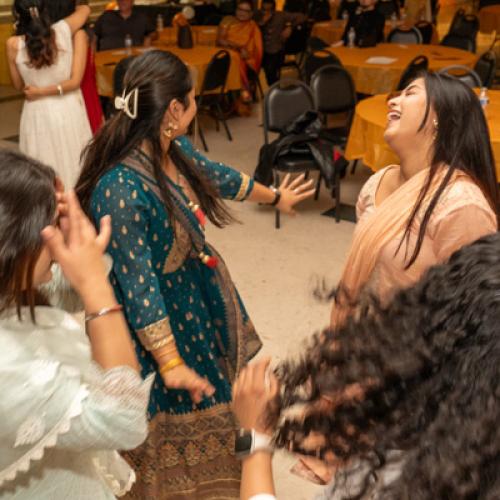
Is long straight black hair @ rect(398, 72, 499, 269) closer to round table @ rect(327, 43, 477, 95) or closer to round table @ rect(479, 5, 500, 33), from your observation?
round table @ rect(327, 43, 477, 95)

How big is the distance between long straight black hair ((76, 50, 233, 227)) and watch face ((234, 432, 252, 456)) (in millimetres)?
869

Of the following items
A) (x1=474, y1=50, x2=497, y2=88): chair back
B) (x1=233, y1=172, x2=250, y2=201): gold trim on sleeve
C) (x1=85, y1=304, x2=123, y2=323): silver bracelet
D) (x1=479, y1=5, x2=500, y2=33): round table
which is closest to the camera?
(x1=85, y1=304, x2=123, y2=323): silver bracelet

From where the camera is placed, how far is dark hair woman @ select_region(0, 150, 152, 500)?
3.80 ft

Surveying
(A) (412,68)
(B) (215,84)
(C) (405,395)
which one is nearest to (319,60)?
(A) (412,68)

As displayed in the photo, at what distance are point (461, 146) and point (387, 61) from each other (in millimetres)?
4387

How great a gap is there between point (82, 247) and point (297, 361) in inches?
18.2

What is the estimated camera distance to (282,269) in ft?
13.4

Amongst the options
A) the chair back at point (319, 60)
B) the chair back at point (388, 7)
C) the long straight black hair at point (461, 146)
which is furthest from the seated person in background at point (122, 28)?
the long straight black hair at point (461, 146)

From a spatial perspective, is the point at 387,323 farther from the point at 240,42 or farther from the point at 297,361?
the point at 240,42

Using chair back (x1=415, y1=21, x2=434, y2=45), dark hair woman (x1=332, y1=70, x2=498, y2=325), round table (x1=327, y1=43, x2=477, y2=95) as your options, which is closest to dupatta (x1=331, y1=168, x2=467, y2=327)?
dark hair woman (x1=332, y1=70, x2=498, y2=325)

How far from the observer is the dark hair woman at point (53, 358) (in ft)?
3.80

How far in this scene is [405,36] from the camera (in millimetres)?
7359

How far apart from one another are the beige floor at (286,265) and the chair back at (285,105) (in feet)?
1.94

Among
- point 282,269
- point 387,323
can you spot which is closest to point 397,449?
point 387,323
